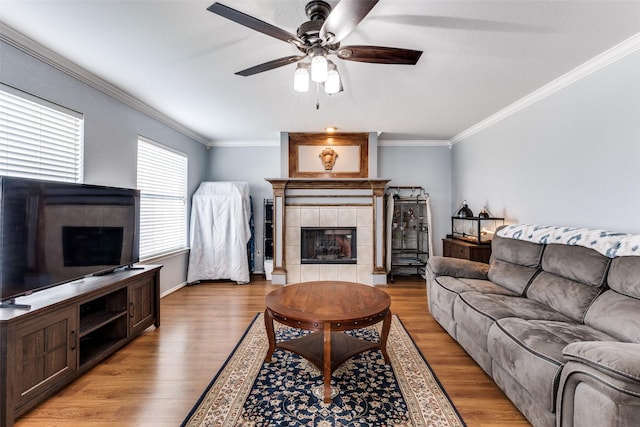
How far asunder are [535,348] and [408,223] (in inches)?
146

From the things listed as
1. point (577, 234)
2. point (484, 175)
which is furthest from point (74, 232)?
point (484, 175)

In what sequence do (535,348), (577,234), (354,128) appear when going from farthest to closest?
(354,128) < (577,234) < (535,348)

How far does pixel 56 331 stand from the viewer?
6.23ft

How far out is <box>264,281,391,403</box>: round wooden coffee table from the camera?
6.40 feet

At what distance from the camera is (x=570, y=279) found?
2.22 meters

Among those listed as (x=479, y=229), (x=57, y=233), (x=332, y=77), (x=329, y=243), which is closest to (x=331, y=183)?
(x=329, y=243)

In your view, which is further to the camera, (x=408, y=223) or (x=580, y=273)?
(x=408, y=223)

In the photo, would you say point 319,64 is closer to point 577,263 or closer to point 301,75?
point 301,75

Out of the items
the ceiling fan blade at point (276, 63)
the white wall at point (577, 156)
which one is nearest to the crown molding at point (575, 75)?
the white wall at point (577, 156)

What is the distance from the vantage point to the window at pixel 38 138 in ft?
6.76

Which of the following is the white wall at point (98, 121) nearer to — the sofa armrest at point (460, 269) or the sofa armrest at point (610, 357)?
the sofa armrest at point (460, 269)

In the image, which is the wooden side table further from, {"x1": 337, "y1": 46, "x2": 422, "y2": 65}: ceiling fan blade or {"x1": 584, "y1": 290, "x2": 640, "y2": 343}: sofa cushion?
{"x1": 337, "y1": 46, "x2": 422, "y2": 65}: ceiling fan blade

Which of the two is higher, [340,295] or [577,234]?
[577,234]

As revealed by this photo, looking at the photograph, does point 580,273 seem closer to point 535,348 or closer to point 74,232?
point 535,348
